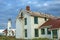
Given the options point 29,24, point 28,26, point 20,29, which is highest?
point 29,24

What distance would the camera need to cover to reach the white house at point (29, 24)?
4378cm

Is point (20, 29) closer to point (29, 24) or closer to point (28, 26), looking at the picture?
point (28, 26)

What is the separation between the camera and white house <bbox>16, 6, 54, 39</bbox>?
144 ft

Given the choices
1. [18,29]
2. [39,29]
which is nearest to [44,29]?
[39,29]

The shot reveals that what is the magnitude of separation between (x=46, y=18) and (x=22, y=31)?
6978 millimetres

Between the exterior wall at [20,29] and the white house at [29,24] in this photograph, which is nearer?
the white house at [29,24]

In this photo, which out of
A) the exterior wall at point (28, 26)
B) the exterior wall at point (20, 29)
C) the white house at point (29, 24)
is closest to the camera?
the exterior wall at point (28, 26)

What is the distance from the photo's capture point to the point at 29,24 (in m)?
43.9

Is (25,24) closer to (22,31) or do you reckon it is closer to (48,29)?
(22,31)

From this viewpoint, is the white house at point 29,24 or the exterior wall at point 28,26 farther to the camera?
the white house at point 29,24

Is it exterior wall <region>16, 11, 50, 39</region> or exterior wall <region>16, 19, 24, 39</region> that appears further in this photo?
exterior wall <region>16, 19, 24, 39</region>

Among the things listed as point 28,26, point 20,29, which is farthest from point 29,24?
point 20,29

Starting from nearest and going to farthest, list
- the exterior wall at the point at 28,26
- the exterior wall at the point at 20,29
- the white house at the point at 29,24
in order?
the exterior wall at the point at 28,26 < the white house at the point at 29,24 < the exterior wall at the point at 20,29

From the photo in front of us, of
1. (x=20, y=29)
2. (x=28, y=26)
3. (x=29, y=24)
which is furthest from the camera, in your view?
(x=20, y=29)
